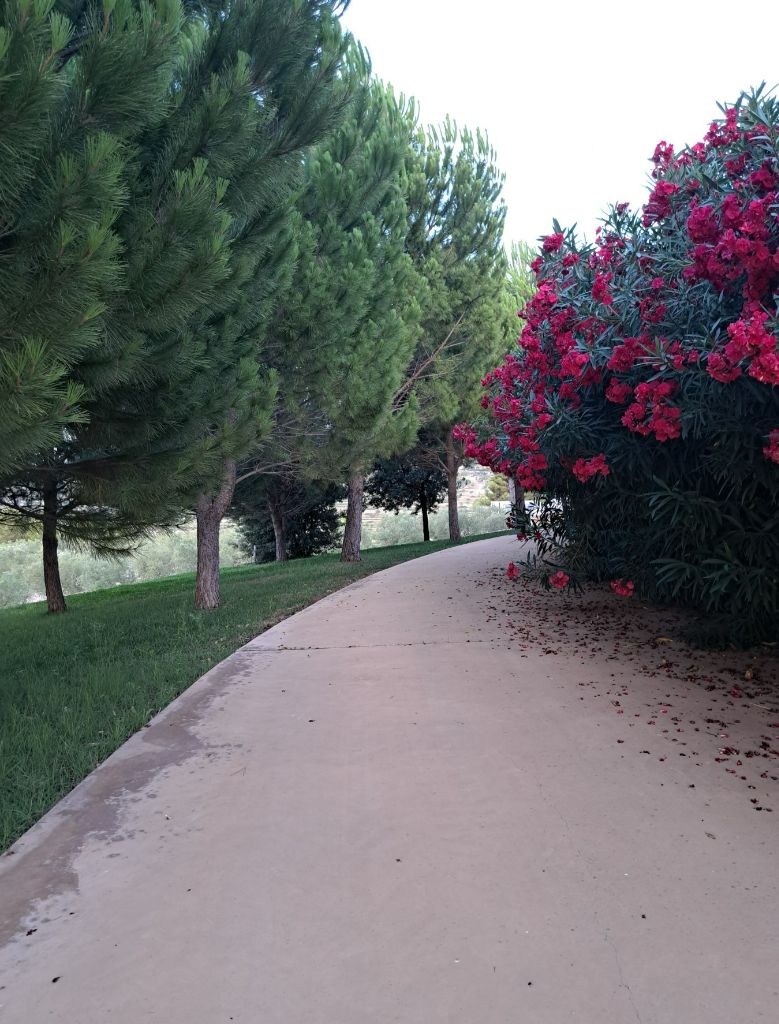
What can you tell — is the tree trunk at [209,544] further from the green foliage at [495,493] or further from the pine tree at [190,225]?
the green foliage at [495,493]

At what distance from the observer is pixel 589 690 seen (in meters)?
4.82

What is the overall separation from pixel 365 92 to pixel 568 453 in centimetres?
679

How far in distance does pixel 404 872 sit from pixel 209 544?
8050mm

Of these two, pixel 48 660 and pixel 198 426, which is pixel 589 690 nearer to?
pixel 198 426

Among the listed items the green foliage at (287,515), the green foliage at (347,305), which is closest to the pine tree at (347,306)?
the green foliage at (347,305)

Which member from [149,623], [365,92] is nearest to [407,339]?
[365,92]

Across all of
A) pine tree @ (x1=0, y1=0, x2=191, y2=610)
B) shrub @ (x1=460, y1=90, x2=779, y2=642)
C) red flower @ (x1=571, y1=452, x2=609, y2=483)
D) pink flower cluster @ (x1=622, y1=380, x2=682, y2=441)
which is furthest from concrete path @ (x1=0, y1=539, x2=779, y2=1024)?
pine tree @ (x1=0, y1=0, x2=191, y2=610)

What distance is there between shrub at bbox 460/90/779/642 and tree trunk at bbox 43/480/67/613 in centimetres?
850

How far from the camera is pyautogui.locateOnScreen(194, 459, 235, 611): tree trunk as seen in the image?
32.5 ft

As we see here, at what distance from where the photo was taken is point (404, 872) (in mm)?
2646

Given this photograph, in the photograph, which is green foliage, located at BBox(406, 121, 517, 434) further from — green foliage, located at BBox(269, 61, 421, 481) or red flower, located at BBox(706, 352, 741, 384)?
red flower, located at BBox(706, 352, 741, 384)

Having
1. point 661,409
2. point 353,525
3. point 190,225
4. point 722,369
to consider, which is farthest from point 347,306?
point 353,525

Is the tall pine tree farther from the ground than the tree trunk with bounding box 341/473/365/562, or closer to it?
farther from the ground

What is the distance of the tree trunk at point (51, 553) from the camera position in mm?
11891
